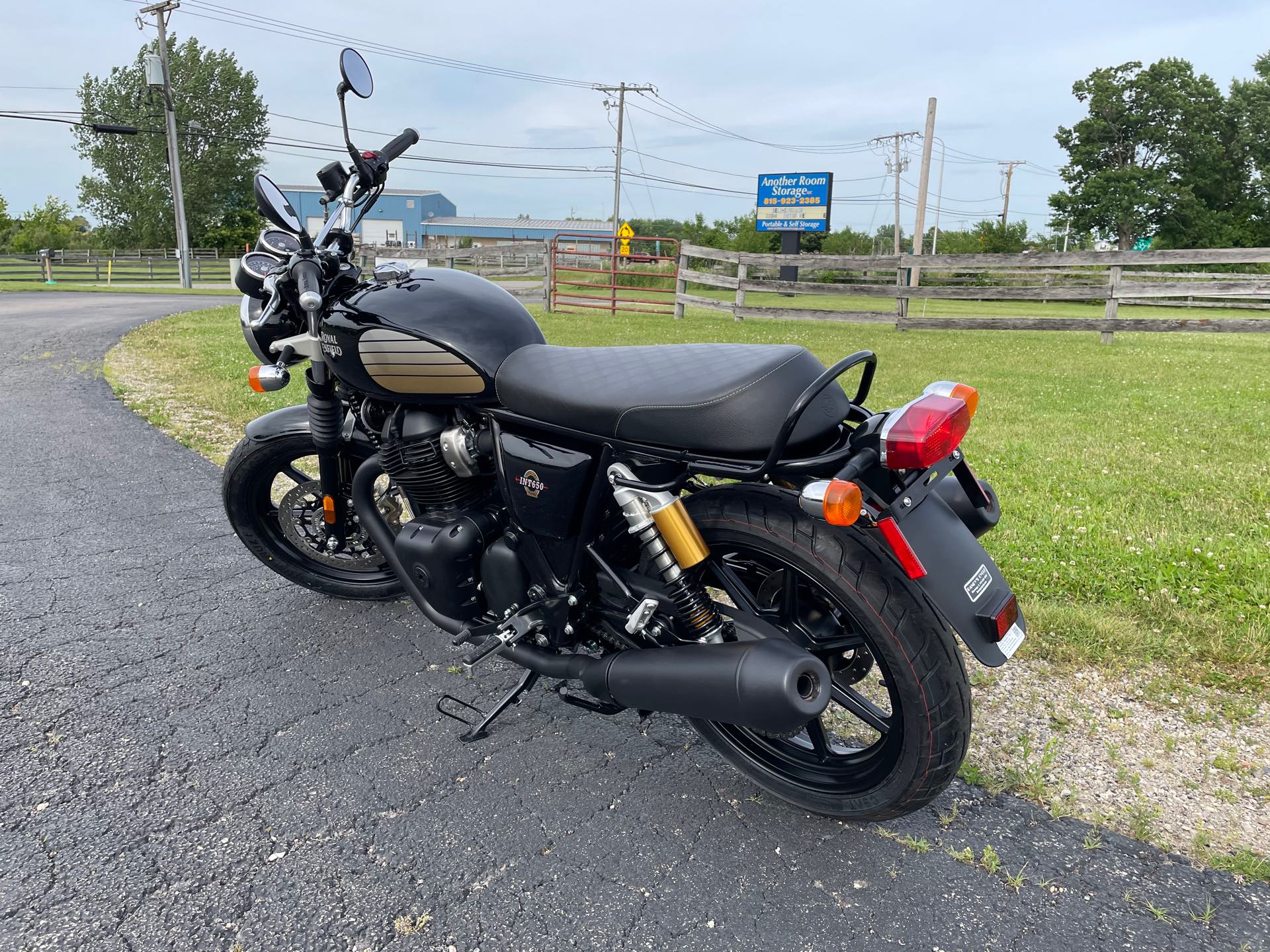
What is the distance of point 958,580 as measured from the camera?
1907 millimetres

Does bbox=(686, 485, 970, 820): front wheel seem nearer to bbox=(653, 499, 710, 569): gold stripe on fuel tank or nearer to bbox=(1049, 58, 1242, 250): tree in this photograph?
bbox=(653, 499, 710, 569): gold stripe on fuel tank

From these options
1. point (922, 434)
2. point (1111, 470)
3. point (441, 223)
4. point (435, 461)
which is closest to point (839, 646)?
point (922, 434)

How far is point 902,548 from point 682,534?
20.9 inches

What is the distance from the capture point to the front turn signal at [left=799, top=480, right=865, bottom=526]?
174cm

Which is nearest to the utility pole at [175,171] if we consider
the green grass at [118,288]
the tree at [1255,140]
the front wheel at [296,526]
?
the green grass at [118,288]

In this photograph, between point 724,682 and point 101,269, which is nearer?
point 724,682

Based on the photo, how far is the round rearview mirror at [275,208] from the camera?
2971 millimetres

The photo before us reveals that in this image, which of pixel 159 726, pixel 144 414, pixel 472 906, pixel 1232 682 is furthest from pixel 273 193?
pixel 144 414

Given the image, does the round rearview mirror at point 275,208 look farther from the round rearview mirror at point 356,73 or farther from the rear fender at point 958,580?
the rear fender at point 958,580

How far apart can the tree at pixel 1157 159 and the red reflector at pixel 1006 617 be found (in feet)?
173

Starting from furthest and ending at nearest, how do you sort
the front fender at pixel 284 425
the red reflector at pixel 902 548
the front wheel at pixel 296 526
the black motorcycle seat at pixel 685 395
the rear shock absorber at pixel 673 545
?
1. the front wheel at pixel 296 526
2. the front fender at pixel 284 425
3. the rear shock absorber at pixel 673 545
4. the black motorcycle seat at pixel 685 395
5. the red reflector at pixel 902 548

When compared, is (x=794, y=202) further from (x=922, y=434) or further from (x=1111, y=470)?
(x=922, y=434)

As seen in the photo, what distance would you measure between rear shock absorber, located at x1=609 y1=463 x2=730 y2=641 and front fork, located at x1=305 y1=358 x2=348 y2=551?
131 centimetres

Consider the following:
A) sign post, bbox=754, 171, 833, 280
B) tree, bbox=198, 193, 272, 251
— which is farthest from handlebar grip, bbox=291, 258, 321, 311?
tree, bbox=198, 193, 272, 251
